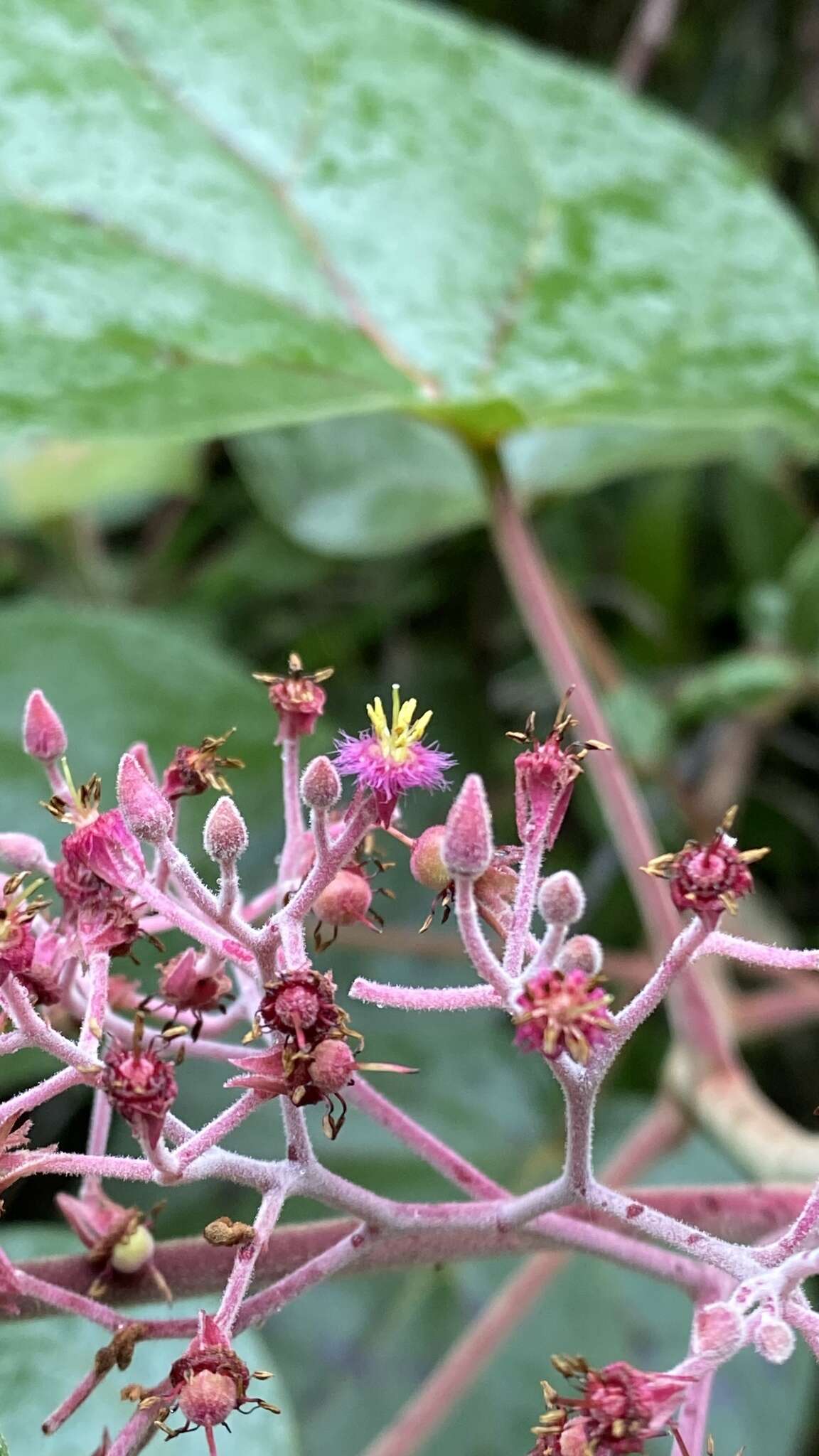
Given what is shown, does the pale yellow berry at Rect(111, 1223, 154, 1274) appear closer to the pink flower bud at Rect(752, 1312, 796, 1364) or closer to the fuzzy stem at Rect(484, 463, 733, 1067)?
the pink flower bud at Rect(752, 1312, 796, 1364)

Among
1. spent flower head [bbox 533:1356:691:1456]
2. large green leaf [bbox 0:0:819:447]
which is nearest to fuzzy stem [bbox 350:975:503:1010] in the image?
spent flower head [bbox 533:1356:691:1456]

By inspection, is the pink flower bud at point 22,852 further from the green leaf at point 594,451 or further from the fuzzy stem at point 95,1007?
the green leaf at point 594,451

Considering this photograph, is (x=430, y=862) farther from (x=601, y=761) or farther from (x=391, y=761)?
(x=601, y=761)

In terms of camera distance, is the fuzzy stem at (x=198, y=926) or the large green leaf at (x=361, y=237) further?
the large green leaf at (x=361, y=237)

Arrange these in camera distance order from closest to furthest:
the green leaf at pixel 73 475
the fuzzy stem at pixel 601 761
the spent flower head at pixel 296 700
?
the spent flower head at pixel 296 700 < the fuzzy stem at pixel 601 761 < the green leaf at pixel 73 475

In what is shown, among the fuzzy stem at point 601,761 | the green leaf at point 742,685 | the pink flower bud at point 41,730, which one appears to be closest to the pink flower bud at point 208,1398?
the pink flower bud at point 41,730

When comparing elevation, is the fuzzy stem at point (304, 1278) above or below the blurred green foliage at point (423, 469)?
below

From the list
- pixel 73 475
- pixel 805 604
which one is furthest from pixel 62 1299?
pixel 73 475
